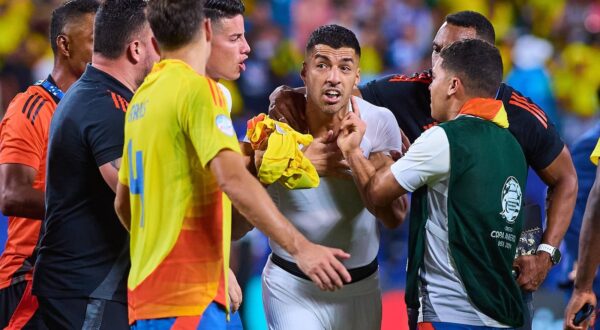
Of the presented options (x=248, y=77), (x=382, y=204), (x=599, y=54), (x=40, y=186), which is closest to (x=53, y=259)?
(x=40, y=186)

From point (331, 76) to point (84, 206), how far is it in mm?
1300

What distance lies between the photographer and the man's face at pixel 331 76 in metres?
4.48

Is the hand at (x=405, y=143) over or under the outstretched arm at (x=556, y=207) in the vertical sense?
over

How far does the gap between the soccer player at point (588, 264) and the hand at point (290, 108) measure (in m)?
1.48

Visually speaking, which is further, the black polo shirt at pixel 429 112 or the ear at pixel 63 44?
the ear at pixel 63 44

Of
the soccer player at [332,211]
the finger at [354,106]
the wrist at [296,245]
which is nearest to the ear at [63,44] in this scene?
the soccer player at [332,211]

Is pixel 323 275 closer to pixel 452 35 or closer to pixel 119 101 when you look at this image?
pixel 119 101

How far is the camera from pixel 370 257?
4.66 metres

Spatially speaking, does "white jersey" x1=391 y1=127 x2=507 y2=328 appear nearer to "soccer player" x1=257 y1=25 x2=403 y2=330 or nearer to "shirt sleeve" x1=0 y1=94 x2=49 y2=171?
"soccer player" x1=257 y1=25 x2=403 y2=330

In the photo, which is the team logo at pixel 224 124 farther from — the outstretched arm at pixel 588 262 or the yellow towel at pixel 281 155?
the outstretched arm at pixel 588 262

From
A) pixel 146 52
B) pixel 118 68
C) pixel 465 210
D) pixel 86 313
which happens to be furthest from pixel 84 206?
pixel 465 210

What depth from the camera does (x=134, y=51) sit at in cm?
419

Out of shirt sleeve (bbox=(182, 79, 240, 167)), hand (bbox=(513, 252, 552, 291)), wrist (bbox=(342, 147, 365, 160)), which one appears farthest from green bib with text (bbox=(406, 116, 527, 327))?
shirt sleeve (bbox=(182, 79, 240, 167))

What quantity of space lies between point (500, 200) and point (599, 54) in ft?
25.1
